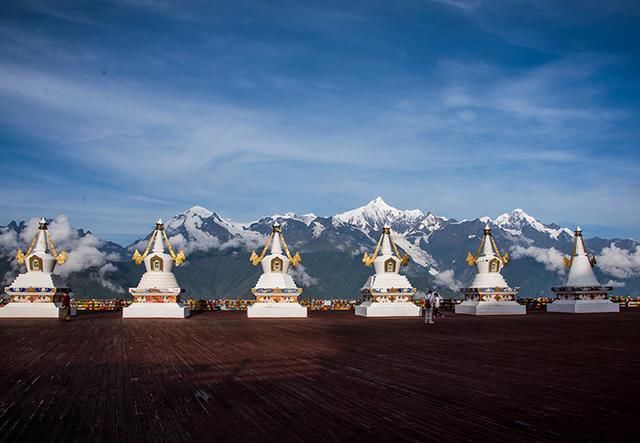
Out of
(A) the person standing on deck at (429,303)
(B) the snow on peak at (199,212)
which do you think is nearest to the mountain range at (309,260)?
(B) the snow on peak at (199,212)

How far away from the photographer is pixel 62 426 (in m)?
6.71

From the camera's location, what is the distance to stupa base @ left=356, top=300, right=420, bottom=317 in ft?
112

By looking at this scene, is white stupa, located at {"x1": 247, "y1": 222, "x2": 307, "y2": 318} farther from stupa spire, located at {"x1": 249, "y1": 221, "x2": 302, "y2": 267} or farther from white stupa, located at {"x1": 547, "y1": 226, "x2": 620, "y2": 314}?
white stupa, located at {"x1": 547, "y1": 226, "x2": 620, "y2": 314}

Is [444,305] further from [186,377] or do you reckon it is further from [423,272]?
[423,272]

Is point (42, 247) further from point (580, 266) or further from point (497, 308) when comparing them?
point (580, 266)

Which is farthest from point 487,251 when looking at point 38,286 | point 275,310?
point 38,286

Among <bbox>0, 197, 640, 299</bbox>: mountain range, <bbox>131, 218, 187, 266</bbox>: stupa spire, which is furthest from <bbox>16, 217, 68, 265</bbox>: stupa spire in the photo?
<bbox>0, 197, 640, 299</bbox>: mountain range

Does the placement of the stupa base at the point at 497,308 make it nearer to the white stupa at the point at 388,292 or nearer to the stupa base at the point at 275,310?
the white stupa at the point at 388,292

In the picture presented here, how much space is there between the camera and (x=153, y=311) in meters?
32.2

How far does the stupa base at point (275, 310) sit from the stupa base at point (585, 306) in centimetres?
1864

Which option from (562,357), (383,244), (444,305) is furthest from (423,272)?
(562,357)

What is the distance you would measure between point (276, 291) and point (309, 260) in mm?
127680

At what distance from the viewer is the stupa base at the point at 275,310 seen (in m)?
32.7

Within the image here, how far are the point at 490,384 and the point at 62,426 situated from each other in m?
6.67
